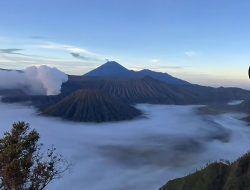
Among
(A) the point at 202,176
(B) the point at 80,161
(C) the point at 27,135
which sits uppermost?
(C) the point at 27,135

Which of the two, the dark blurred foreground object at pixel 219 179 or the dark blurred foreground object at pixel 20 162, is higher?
the dark blurred foreground object at pixel 20 162

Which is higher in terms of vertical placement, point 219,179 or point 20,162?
point 20,162

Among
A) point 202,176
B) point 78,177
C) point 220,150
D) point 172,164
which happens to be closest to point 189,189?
point 202,176

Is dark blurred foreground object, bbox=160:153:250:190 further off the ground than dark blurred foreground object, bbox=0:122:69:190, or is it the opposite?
dark blurred foreground object, bbox=0:122:69:190

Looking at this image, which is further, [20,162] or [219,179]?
[219,179]

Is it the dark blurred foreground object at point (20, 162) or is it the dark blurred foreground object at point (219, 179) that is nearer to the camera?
the dark blurred foreground object at point (20, 162)

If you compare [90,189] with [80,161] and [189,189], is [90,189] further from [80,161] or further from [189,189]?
[80,161]

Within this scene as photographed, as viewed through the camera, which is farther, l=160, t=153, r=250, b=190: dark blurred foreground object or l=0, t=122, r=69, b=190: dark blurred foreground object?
l=160, t=153, r=250, b=190: dark blurred foreground object

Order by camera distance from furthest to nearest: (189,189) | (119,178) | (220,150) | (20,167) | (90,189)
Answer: (220,150) < (119,178) < (90,189) < (189,189) < (20,167)
